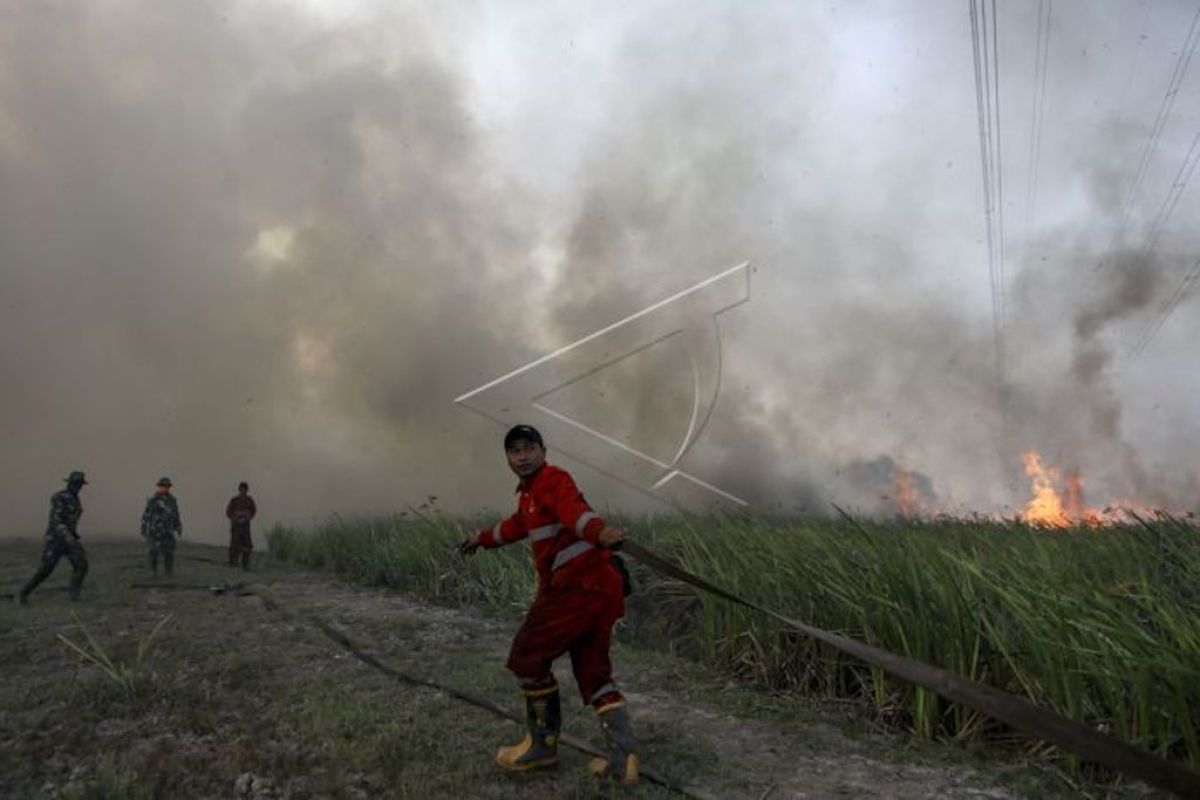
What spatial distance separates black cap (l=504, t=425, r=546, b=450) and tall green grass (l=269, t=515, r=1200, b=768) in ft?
8.41

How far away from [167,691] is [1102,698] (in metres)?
5.71

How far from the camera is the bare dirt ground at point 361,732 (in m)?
3.86

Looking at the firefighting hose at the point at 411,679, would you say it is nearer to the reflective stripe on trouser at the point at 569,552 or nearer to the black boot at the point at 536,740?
the black boot at the point at 536,740

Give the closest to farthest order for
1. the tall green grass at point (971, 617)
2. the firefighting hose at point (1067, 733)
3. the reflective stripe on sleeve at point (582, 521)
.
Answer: the firefighting hose at point (1067, 733) < the reflective stripe on sleeve at point (582, 521) < the tall green grass at point (971, 617)

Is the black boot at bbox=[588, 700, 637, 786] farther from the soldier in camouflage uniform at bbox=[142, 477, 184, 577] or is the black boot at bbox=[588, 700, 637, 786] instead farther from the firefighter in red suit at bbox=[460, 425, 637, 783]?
the soldier in camouflage uniform at bbox=[142, 477, 184, 577]

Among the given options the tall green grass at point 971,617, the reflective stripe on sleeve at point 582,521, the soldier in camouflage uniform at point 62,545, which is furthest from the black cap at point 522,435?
the soldier in camouflage uniform at point 62,545

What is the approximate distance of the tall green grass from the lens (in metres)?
3.80

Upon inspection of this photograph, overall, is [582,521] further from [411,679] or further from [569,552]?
[411,679]

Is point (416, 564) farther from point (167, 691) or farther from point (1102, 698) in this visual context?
point (1102, 698)

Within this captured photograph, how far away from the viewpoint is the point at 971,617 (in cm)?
479

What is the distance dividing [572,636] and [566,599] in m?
0.18

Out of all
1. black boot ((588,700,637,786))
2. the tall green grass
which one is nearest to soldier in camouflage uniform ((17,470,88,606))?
the tall green grass

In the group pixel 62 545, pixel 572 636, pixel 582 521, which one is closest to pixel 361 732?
pixel 572 636

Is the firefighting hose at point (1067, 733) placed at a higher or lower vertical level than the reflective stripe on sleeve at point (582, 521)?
lower
